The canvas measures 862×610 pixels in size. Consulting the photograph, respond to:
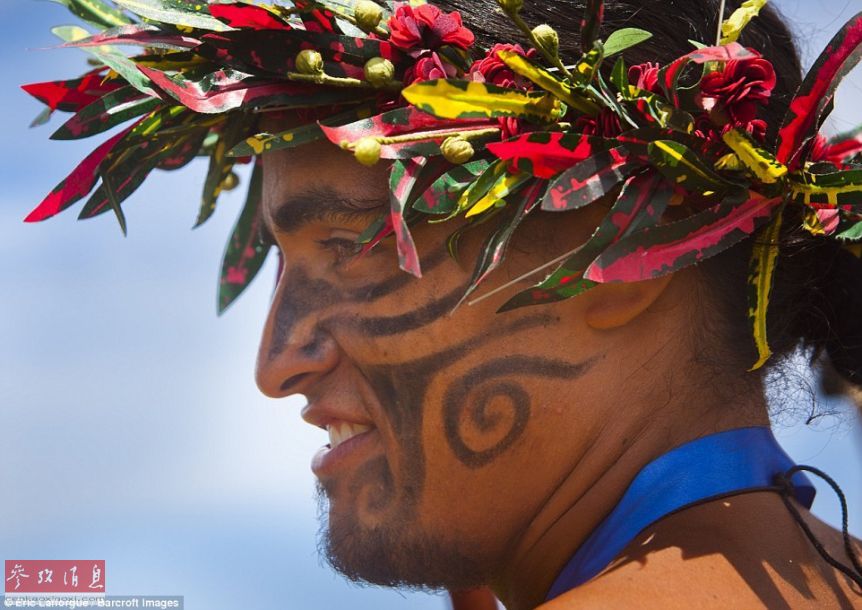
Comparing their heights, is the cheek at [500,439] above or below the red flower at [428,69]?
below

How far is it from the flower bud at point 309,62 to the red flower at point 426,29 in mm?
147

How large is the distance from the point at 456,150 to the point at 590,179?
242mm

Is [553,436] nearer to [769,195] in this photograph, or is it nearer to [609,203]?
[609,203]

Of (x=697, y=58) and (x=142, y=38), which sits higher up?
(x=142, y=38)

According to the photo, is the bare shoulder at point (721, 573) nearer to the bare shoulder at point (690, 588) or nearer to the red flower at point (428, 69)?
the bare shoulder at point (690, 588)

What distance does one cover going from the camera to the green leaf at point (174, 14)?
7.14ft

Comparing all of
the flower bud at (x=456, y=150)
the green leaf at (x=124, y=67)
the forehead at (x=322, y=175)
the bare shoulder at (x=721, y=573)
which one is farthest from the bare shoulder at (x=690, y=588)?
the green leaf at (x=124, y=67)

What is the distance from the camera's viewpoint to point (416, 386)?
221 cm

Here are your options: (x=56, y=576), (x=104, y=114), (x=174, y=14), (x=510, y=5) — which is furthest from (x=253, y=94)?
(x=56, y=576)

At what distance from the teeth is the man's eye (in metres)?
0.35

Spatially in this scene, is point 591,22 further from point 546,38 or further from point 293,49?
point 293,49

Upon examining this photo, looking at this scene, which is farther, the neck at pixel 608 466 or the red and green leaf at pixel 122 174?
the red and green leaf at pixel 122 174

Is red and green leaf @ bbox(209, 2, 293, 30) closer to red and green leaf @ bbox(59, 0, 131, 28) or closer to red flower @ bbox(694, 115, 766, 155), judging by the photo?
red and green leaf @ bbox(59, 0, 131, 28)

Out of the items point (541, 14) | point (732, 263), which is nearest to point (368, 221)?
point (541, 14)
